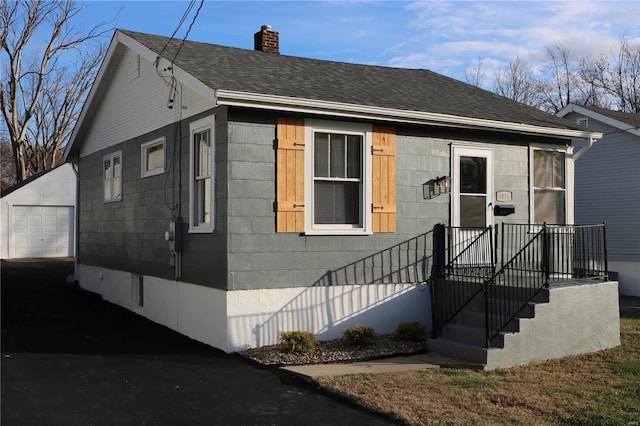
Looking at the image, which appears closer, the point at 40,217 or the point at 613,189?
the point at 613,189

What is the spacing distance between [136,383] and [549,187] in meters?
8.13

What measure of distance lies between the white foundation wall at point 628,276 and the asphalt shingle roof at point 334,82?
7.32 metres

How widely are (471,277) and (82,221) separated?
10182 millimetres

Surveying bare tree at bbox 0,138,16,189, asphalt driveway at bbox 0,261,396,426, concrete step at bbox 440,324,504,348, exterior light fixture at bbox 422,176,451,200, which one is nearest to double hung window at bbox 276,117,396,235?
exterior light fixture at bbox 422,176,451,200

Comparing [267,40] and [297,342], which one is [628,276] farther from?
[297,342]

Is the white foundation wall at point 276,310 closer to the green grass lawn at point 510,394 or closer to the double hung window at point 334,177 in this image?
the double hung window at point 334,177

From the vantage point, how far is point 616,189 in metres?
17.3

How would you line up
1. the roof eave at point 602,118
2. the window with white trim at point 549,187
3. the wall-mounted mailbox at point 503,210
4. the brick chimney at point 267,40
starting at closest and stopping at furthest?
1. the wall-mounted mailbox at point 503,210
2. the window with white trim at point 549,187
3. the brick chimney at point 267,40
4. the roof eave at point 602,118

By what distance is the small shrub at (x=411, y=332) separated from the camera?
30.1 ft

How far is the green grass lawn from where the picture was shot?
18.7ft

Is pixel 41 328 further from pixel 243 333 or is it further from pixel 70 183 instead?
pixel 70 183

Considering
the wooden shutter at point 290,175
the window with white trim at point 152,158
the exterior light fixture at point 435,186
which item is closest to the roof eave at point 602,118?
the exterior light fixture at point 435,186

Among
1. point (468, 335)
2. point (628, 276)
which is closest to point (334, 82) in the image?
point (468, 335)

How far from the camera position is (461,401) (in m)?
6.14
